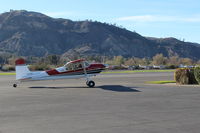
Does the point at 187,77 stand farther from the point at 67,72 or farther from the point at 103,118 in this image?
the point at 103,118

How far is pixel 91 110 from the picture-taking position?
14.1 m

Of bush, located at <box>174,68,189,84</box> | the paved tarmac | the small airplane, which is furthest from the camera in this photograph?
bush, located at <box>174,68,189,84</box>

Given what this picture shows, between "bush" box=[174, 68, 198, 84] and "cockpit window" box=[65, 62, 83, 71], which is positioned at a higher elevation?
"cockpit window" box=[65, 62, 83, 71]

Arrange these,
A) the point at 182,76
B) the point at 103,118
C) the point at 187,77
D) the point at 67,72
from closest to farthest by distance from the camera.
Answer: the point at 103,118, the point at 67,72, the point at 187,77, the point at 182,76

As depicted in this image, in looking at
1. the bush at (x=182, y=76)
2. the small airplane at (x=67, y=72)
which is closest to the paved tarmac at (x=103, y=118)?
the small airplane at (x=67, y=72)

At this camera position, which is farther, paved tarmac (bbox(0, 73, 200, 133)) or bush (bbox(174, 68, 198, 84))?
bush (bbox(174, 68, 198, 84))

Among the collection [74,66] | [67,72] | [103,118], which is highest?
[74,66]


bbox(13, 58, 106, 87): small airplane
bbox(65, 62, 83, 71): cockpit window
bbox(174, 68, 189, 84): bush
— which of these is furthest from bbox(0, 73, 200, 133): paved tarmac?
bbox(174, 68, 189, 84): bush

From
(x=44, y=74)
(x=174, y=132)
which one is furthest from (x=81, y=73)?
(x=174, y=132)

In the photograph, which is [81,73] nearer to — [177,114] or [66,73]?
[66,73]

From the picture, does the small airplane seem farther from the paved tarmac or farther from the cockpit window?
the paved tarmac

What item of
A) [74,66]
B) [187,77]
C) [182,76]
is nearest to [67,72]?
[74,66]

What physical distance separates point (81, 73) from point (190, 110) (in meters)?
16.1

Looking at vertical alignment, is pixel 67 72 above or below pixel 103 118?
above
